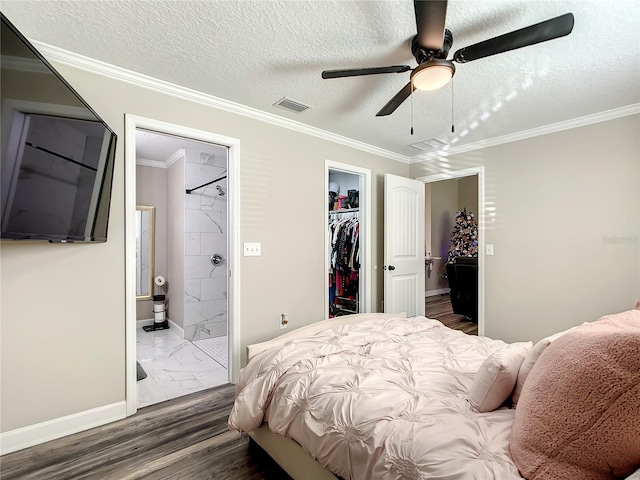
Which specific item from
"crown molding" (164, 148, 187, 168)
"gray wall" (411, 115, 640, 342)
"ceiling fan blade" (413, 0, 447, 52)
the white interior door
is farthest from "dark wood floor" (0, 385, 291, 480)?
"crown molding" (164, 148, 187, 168)

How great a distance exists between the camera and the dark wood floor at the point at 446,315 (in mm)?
4566

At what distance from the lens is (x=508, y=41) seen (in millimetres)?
1521

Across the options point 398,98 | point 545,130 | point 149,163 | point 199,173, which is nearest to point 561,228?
point 545,130

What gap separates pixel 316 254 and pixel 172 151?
2.55 metres

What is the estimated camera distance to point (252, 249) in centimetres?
292

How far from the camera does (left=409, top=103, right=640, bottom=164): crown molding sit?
283 cm

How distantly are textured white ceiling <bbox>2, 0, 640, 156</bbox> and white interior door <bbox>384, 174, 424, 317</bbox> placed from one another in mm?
1187

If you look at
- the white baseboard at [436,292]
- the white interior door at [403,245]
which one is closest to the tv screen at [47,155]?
the white interior door at [403,245]

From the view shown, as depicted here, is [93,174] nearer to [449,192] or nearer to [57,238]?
[57,238]

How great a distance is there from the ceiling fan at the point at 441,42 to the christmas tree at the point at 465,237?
18.0 feet

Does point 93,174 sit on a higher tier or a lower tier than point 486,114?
lower

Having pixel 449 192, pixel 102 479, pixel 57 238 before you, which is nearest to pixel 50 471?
pixel 102 479

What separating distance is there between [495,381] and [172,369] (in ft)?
9.69

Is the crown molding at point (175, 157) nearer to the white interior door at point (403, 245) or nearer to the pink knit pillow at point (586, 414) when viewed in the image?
the white interior door at point (403, 245)
